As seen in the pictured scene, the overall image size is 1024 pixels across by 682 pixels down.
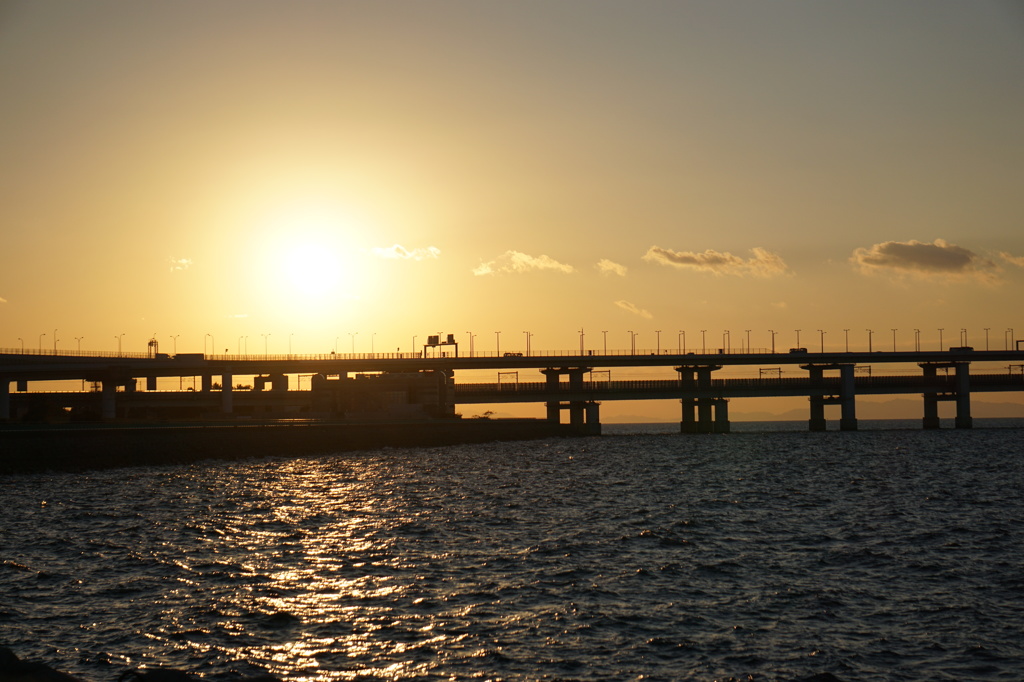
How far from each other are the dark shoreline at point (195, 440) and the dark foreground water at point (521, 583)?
24.4 meters

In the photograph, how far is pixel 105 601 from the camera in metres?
30.1

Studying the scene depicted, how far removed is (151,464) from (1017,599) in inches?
3326

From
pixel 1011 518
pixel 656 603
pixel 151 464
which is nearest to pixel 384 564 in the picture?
pixel 656 603

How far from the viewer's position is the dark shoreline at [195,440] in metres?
88.8

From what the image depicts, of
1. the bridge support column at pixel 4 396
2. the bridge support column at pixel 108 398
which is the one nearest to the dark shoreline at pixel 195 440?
the bridge support column at pixel 4 396

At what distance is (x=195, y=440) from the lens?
10638 cm

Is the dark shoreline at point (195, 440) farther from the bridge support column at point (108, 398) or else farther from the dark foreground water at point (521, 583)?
the bridge support column at point (108, 398)

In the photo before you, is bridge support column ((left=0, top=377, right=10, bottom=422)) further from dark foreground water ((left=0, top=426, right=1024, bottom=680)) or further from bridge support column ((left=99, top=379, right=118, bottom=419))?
dark foreground water ((left=0, top=426, right=1024, bottom=680))

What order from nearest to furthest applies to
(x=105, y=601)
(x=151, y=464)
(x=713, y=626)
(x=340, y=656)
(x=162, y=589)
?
1. (x=340, y=656)
2. (x=713, y=626)
3. (x=105, y=601)
4. (x=162, y=589)
5. (x=151, y=464)

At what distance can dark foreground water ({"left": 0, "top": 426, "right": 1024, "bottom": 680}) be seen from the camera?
79.8 feet

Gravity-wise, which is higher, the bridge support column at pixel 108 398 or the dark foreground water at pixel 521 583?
the bridge support column at pixel 108 398

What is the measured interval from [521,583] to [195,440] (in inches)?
3197

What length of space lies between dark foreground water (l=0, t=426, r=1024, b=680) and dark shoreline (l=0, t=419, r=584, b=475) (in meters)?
24.4

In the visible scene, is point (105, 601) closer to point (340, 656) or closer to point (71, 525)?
point (340, 656)
